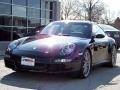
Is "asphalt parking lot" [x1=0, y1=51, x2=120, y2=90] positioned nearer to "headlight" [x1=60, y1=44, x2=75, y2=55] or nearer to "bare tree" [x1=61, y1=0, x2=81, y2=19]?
"headlight" [x1=60, y1=44, x2=75, y2=55]

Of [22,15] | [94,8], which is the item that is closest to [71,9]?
[94,8]

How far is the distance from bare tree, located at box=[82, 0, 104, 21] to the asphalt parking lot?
55034 millimetres

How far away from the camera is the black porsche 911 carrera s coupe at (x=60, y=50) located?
7.05 meters

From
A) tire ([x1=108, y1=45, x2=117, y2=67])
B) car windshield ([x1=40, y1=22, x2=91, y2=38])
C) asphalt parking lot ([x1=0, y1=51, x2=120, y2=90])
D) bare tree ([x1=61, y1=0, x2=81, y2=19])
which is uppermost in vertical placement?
bare tree ([x1=61, y1=0, x2=81, y2=19])

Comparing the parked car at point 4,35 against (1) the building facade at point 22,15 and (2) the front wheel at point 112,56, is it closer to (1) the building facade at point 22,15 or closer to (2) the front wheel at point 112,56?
(1) the building facade at point 22,15

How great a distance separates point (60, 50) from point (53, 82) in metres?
A: 0.67

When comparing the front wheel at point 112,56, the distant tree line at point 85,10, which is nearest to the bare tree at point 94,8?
the distant tree line at point 85,10

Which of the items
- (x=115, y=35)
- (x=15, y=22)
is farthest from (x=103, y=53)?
(x=15, y=22)

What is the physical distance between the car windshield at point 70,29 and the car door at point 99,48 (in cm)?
27

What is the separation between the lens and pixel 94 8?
6562 centimetres

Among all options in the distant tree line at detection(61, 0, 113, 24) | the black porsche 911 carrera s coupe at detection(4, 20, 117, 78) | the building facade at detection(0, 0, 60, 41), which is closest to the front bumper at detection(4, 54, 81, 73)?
the black porsche 911 carrera s coupe at detection(4, 20, 117, 78)

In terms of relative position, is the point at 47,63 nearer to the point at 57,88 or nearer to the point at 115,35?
the point at 57,88

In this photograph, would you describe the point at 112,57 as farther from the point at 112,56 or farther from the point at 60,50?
the point at 60,50

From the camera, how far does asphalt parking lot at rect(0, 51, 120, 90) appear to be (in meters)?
6.62
